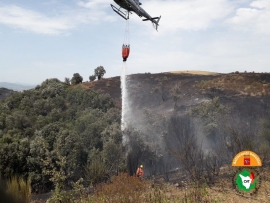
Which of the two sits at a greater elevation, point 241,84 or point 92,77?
point 92,77

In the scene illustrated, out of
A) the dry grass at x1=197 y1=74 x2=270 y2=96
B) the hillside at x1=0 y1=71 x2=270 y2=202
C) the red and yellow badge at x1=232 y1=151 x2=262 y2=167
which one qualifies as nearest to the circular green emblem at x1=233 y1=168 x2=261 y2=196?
the red and yellow badge at x1=232 y1=151 x2=262 y2=167

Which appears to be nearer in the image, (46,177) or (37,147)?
(46,177)

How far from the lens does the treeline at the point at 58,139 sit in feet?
54.4

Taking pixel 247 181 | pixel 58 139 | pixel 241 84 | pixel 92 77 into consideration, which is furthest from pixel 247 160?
pixel 92 77

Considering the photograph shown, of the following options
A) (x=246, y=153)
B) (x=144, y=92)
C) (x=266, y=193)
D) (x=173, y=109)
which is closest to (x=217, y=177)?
(x=266, y=193)

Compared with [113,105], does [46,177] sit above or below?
below

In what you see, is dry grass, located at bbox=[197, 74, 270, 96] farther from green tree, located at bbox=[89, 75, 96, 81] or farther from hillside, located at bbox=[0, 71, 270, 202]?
green tree, located at bbox=[89, 75, 96, 81]

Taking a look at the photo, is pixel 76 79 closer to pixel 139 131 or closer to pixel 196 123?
pixel 196 123

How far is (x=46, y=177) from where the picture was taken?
17953mm

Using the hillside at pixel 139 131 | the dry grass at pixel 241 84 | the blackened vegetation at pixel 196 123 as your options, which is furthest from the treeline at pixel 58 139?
the dry grass at pixel 241 84

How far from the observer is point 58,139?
2502cm

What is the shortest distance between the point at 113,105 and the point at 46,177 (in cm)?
2489

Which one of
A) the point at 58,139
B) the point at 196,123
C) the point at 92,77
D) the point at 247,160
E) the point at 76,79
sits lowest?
the point at 58,139

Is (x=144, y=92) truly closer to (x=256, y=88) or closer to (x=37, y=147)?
(x=256, y=88)
